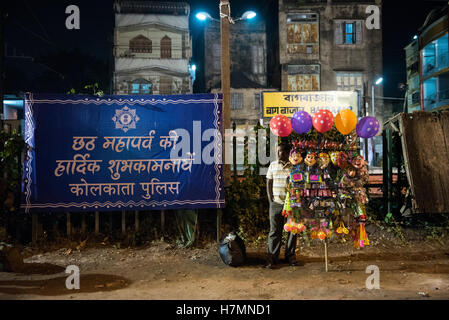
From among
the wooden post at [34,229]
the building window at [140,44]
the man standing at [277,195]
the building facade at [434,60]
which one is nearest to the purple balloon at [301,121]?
the man standing at [277,195]

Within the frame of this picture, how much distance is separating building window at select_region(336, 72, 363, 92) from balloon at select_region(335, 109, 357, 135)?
2333cm

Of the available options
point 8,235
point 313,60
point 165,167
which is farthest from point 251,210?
point 313,60

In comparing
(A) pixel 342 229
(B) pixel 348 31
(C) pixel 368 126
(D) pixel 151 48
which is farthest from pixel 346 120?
(D) pixel 151 48

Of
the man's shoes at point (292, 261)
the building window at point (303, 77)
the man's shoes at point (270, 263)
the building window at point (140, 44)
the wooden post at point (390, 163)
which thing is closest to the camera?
the man's shoes at point (270, 263)

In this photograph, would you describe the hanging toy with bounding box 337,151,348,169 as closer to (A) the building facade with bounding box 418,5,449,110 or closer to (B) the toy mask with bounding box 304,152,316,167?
(B) the toy mask with bounding box 304,152,316,167

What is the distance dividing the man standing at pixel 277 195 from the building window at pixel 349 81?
23843mm

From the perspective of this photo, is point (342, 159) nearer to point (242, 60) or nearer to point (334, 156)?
point (334, 156)

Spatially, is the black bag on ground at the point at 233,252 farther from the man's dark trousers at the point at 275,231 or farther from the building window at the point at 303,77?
the building window at the point at 303,77

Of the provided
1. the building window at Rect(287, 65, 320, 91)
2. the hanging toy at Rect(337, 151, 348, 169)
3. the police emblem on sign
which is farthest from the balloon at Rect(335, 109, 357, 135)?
the building window at Rect(287, 65, 320, 91)

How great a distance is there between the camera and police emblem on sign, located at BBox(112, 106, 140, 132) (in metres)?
7.02

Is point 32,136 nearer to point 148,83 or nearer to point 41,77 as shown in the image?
point 148,83

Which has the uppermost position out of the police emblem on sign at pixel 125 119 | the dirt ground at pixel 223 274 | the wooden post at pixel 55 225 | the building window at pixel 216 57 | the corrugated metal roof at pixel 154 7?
the corrugated metal roof at pixel 154 7

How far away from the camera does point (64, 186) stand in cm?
687

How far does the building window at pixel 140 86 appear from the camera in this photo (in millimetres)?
28094
